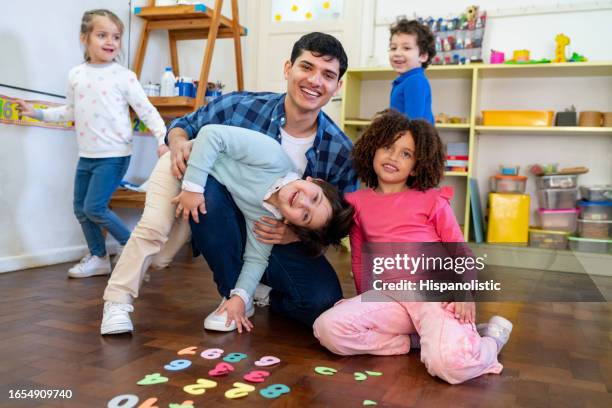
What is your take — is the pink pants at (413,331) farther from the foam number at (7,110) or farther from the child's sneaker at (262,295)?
the foam number at (7,110)

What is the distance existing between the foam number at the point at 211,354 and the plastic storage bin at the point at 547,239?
2620 mm

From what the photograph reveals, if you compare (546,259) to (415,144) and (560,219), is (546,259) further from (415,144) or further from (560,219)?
(415,144)

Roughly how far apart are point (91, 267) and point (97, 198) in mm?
302

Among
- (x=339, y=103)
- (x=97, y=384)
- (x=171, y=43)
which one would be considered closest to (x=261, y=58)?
(x=339, y=103)

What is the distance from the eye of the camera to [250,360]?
135cm

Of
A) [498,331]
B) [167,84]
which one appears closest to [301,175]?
[498,331]

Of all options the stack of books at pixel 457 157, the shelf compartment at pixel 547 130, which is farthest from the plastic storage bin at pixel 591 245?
the stack of books at pixel 457 157

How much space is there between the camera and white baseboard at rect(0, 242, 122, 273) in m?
2.33

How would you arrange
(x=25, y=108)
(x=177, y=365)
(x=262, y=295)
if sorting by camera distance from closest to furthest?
(x=177, y=365)
(x=262, y=295)
(x=25, y=108)

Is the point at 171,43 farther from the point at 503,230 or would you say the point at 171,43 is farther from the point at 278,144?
the point at 503,230

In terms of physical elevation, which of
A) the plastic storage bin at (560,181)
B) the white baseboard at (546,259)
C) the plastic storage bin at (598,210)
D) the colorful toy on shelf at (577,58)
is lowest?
the white baseboard at (546,259)

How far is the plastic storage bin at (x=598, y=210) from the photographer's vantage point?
3.24 metres

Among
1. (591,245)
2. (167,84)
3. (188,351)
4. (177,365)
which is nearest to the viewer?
(177,365)

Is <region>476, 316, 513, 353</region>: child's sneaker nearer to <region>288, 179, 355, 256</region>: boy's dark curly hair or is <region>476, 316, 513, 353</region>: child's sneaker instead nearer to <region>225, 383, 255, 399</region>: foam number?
<region>288, 179, 355, 256</region>: boy's dark curly hair
